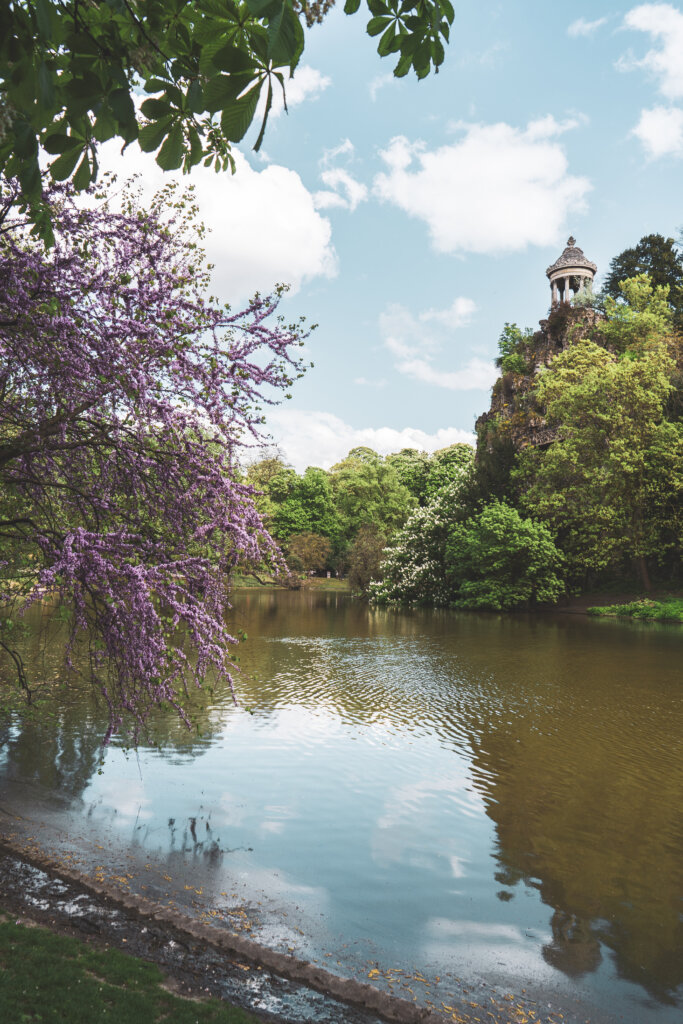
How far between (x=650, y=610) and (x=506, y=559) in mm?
7413

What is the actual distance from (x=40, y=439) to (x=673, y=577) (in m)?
38.2

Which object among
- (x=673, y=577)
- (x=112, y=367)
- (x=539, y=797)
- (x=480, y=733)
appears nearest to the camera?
(x=112, y=367)

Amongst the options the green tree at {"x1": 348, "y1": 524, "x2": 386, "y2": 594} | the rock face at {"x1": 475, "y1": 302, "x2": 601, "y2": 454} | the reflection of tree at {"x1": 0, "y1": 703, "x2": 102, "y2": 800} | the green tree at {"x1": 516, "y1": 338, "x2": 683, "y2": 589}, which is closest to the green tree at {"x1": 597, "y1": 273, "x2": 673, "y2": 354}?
the rock face at {"x1": 475, "y1": 302, "x2": 601, "y2": 454}

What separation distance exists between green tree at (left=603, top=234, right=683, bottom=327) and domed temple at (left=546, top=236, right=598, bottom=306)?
225 centimetres

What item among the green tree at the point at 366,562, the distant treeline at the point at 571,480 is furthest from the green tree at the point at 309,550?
the distant treeline at the point at 571,480

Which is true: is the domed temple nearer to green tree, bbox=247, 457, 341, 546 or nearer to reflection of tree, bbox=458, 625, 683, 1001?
green tree, bbox=247, 457, 341, 546

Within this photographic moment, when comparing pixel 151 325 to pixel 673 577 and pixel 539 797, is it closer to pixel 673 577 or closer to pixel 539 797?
pixel 539 797

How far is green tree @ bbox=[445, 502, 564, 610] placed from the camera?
113ft

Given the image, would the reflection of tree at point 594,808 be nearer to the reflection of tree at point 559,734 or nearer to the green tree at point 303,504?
the reflection of tree at point 559,734

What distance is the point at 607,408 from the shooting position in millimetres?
34531

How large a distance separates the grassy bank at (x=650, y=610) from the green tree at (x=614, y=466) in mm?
2622

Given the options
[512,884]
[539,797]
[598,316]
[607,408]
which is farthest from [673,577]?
[512,884]

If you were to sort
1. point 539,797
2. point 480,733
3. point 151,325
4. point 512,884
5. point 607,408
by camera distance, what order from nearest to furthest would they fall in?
point 151,325, point 512,884, point 539,797, point 480,733, point 607,408

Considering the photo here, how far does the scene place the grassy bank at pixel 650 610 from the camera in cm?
3036
